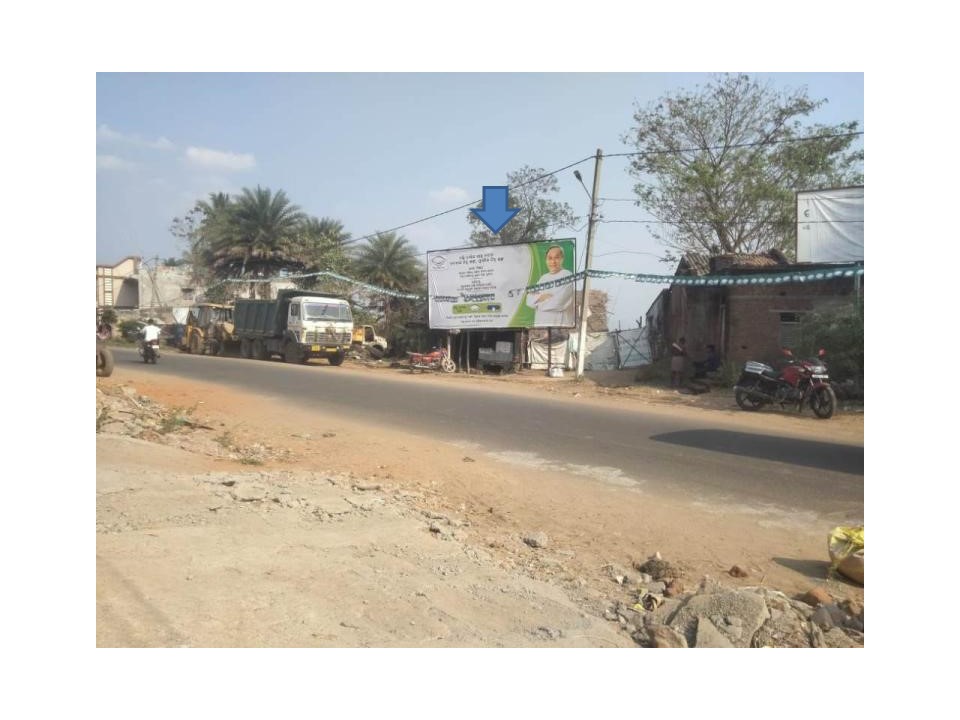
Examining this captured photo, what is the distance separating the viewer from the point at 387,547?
16.9ft

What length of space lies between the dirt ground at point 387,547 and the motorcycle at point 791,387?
712cm

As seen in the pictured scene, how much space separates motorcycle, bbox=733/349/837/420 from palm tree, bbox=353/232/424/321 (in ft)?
86.2

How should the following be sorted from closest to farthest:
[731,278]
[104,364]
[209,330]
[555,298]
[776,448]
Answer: [776,448] → [104,364] → [731,278] → [555,298] → [209,330]

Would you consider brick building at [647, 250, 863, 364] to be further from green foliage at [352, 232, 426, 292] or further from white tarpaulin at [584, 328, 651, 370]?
green foliage at [352, 232, 426, 292]

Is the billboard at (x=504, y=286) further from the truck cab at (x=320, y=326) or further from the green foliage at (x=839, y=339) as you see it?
the green foliage at (x=839, y=339)

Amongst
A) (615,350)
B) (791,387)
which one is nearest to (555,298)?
(615,350)

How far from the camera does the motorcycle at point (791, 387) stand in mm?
12820

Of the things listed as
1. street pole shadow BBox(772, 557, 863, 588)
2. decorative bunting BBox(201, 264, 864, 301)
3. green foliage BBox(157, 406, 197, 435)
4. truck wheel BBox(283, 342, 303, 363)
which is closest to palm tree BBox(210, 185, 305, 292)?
truck wheel BBox(283, 342, 303, 363)

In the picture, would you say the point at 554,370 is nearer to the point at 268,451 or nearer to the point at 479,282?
the point at 479,282

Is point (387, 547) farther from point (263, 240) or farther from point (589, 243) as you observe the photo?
point (263, 240)

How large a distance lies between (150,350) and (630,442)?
56.1ft

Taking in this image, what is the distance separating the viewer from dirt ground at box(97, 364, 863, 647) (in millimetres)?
3898

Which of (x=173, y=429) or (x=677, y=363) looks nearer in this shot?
(x=173, y=429)
